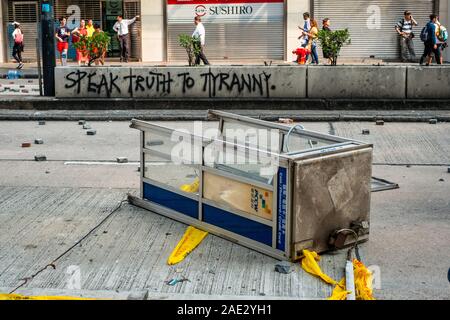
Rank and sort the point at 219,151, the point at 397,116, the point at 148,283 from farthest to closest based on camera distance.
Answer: the point at 397,116 < the point at 219,151 < the point at 148,283

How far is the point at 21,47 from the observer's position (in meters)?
27.2

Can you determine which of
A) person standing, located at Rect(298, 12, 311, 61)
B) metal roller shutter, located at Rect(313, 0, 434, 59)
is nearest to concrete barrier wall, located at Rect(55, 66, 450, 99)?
person standing, located at Rect(298, 12, 311, 61)

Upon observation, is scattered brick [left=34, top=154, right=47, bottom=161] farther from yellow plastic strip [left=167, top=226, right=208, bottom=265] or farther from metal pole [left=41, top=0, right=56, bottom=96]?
metal pole [left=41, top=0, right=56, bottom=96]

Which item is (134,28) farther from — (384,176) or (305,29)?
(384,176)

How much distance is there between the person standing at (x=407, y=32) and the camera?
2645 cm

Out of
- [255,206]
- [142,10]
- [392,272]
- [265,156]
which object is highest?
[142,10]

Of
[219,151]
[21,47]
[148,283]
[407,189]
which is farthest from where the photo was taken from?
[21,47]

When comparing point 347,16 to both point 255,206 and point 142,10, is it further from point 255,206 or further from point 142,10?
point 255,206

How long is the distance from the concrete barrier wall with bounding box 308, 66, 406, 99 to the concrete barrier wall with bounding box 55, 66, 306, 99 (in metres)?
0.27

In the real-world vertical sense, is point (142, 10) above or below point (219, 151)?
above

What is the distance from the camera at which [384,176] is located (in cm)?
1060

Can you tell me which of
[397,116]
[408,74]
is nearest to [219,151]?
[397,116]

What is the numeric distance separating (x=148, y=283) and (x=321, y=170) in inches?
70.2

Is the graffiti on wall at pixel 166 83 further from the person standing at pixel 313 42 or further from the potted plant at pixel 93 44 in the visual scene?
the person standing at pixel 313 42
